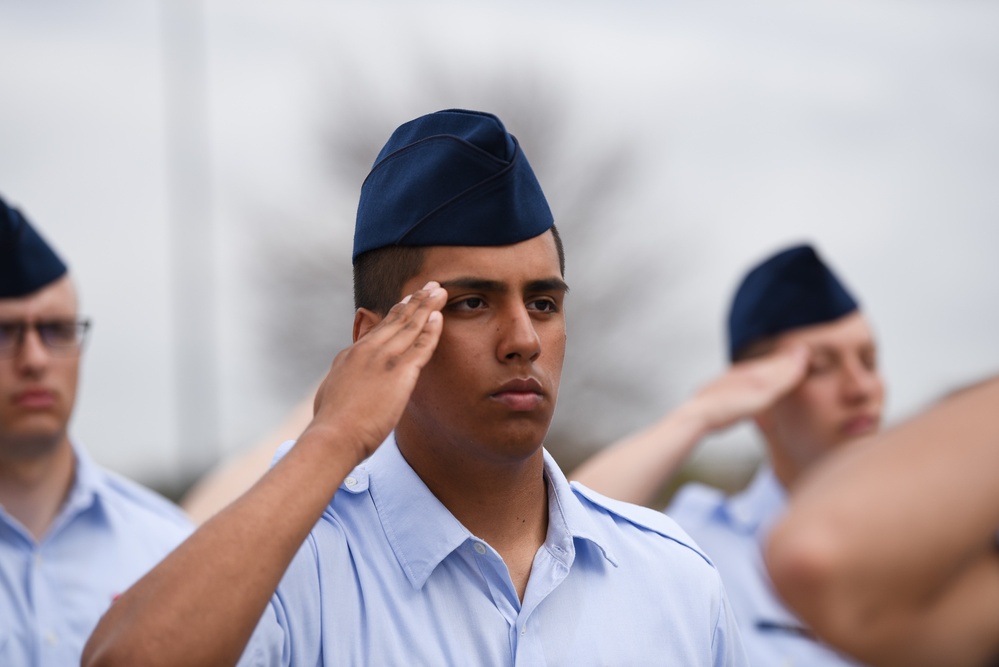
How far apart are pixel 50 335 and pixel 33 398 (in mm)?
302

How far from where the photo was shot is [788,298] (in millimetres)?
5625

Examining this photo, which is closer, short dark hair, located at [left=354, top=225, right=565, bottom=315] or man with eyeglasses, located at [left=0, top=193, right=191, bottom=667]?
short dark hair, located at [left=354, top=225, right=565, bottom=315]

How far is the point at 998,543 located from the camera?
5.11 feet

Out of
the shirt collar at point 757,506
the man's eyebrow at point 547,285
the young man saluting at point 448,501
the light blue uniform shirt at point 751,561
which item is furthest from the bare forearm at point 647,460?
the man's eyebrow at point 547,285

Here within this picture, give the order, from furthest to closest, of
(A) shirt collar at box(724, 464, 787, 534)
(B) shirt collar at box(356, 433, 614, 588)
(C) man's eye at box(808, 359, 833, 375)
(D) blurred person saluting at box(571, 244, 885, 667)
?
(A) shirt collar at box(724, 464, 787, 534)
(C) man's eye at box(808, 359, 833, 375)
(D) blurred person saluting at box(571, 244, 885, 667)
(B) shirt collar at box(356, 433, 614, 588)

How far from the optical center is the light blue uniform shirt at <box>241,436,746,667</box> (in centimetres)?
263

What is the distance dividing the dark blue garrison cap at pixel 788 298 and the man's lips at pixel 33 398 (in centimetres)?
300

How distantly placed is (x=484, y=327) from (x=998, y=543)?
1.47m

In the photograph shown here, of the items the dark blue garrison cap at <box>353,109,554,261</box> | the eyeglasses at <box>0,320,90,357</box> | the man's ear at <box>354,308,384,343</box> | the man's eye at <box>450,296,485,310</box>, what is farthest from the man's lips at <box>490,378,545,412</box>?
the eyeglasses at <box>0,320,90,357</box>

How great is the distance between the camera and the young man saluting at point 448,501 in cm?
253

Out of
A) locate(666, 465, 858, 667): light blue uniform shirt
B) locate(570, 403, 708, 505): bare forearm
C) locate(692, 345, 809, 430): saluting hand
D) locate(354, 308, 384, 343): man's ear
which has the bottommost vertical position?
locate(666, 465, 858, 667): light blue uniform shirt

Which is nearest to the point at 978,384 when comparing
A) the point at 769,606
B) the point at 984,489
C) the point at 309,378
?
the point at 984,489

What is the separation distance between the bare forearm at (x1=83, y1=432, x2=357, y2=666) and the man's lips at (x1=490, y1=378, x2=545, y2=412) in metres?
0.45

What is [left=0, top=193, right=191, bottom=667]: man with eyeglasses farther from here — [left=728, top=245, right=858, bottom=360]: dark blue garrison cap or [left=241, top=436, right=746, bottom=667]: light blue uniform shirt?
[left=728, top=245, right=858, bottom=360]: dark blue garrison cap
